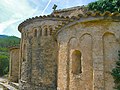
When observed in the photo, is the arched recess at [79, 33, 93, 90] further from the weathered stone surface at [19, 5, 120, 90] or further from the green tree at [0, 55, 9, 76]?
the green tree at [0, 55, 9, 76]

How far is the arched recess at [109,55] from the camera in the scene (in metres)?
8.98

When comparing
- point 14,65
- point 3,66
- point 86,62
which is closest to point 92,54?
point 86,62

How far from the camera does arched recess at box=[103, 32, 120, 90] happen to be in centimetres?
898

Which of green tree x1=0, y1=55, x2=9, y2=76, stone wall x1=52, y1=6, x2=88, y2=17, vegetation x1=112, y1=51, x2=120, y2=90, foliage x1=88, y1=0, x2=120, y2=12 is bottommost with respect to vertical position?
green tree x1=0, y1=55, x2=9, y2=76

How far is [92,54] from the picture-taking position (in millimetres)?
9500

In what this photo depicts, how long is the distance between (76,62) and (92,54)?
1233 mm

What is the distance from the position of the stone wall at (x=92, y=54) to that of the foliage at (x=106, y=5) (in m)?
2.51

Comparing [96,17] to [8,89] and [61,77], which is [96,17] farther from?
[8,89]

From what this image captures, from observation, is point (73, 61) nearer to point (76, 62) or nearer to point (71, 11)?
point (76, 62)

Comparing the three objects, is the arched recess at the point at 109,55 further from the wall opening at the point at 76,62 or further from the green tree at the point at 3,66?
the green tree at the point at 3,66

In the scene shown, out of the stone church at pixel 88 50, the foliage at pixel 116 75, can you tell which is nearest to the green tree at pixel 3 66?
the stone church at pixel 88 50

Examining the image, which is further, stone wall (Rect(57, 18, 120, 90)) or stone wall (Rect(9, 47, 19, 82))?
stone wall (Rect(9, 47, 19, 82))

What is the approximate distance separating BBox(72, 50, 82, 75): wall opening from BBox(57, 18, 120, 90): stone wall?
57 millimetres

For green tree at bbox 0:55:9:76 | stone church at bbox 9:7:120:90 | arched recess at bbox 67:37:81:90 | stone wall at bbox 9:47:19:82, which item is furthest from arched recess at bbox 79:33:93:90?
green tree at bbox 0:55:9:76
